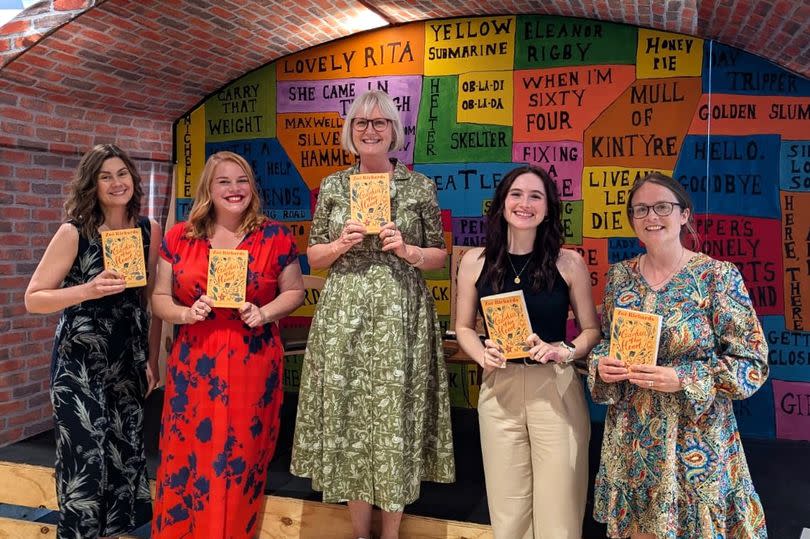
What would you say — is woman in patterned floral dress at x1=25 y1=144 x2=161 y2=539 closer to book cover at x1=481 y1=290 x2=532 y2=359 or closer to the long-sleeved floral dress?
book cover at x1=481 y1=290 x2=532 y2=359

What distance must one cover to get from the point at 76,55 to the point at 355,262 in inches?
88.9

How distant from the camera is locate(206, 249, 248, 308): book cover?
2.34 metres

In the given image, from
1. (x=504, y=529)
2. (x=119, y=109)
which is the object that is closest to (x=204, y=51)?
(x=119, y=109)

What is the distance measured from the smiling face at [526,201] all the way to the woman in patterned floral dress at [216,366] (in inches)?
35.3

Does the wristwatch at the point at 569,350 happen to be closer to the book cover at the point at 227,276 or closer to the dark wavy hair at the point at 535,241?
the dark wavy hair at the point at 535,241

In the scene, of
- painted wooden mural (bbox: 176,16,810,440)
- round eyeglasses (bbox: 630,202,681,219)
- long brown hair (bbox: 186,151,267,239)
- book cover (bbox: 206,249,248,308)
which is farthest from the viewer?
painted wooden mural (bbox: 176,16,810,440)

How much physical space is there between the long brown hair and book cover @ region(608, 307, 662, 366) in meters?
1.34

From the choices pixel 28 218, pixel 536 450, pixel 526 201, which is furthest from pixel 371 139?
pixel 28 218

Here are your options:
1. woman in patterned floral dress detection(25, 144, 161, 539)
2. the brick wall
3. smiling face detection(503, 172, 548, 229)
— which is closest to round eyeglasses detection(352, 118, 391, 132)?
smiling face detection(503, 172, 548, 229)

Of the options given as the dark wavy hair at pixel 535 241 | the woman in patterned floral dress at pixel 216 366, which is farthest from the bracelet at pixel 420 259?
the woman in patterned floral dress at pixel 216 366

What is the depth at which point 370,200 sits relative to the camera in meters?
2.38

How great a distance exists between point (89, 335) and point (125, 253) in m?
0.35

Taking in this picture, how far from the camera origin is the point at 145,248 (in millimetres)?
2605

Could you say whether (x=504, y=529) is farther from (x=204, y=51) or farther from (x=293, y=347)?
(x=204, y=51)
